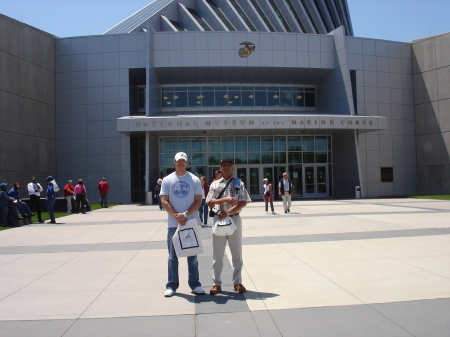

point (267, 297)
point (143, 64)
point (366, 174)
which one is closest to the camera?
point (267, 297)

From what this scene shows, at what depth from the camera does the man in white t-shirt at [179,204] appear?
5.93 metres

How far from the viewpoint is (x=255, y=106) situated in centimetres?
3384

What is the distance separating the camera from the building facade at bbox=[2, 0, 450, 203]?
3133 cm

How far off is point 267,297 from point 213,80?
2925cm

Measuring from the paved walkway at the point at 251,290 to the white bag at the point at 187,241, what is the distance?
0.63 metres

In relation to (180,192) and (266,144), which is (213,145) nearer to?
(266,144)

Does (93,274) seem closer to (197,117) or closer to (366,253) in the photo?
(366,253)

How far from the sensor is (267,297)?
18.8 ft

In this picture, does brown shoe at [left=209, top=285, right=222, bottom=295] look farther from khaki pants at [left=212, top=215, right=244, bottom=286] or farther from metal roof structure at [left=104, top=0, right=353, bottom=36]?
metal roof structure at [left=104, top=0, right=353, bottom=36]

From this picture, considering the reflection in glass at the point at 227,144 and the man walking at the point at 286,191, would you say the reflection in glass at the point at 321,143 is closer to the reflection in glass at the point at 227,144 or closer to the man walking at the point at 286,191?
the reflection in glass at the point at 227,144

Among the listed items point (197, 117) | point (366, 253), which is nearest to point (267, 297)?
point (366, 253)

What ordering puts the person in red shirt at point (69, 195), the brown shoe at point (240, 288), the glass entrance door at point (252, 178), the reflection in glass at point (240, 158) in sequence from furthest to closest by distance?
the reflection in glass at point (240, 158)
the glass entrance door at point (252, 178)
the person in red shirt at point (69, 195)
the brown shoe at point (240, 288)

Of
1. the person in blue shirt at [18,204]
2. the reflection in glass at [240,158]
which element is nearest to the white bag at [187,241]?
the person in blue shirt at [18,204]

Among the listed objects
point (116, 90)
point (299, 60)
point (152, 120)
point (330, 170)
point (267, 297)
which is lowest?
point (267, 297)
